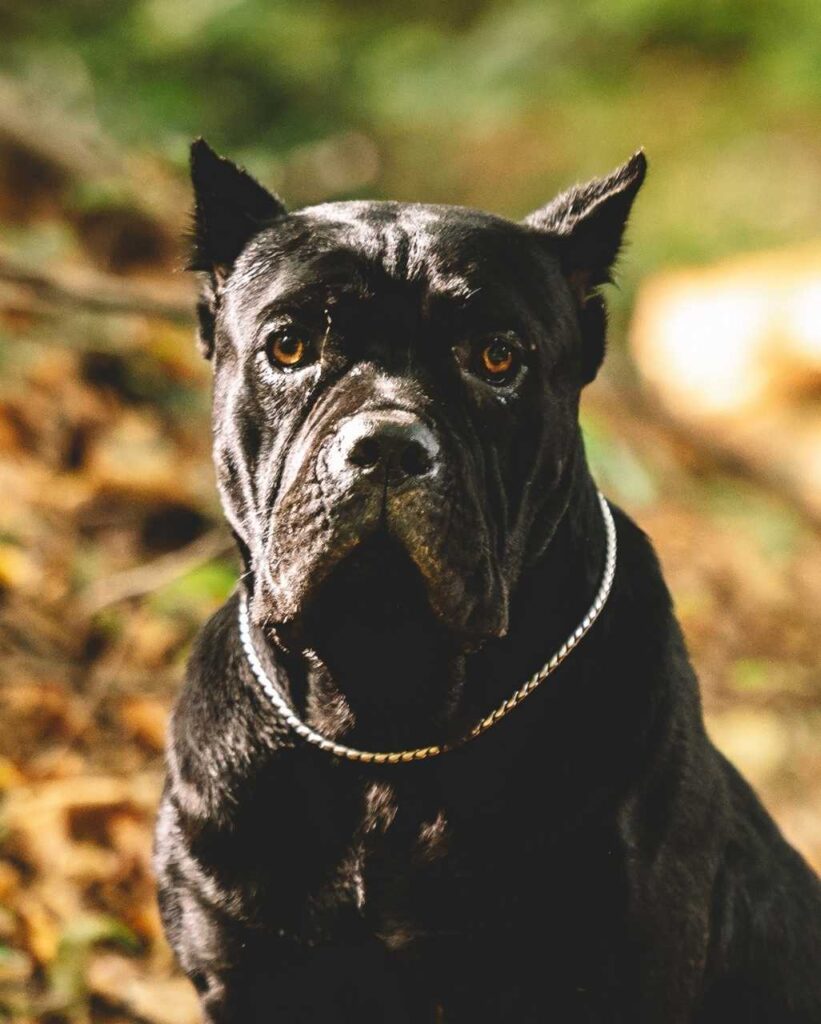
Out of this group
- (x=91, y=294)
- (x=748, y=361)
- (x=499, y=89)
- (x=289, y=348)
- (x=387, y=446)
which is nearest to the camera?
(x=387, y=446)

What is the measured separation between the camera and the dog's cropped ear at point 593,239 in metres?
2.21

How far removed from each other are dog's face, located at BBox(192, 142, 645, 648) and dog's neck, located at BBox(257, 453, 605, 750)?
77mm

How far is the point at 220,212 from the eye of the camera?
221 cm

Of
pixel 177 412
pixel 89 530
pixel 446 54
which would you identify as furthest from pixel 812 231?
pixel 89 530

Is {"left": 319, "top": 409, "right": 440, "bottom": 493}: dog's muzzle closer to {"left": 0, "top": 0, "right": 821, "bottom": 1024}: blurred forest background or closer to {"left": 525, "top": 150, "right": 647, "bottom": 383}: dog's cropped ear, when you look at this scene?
{"left": 525, "top": 150, "right": 647, "bottom": 383}: dog's cropped ear

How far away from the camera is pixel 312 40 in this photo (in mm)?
7527

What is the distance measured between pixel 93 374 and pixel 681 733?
10.2 ft

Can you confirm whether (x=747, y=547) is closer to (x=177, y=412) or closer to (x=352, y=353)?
(x=177, y=412)

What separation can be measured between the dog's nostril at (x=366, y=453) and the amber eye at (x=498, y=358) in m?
0.32

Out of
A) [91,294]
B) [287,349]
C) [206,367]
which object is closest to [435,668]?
[287,349]

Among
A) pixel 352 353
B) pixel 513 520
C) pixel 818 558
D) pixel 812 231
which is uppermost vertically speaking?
pixel 812 231

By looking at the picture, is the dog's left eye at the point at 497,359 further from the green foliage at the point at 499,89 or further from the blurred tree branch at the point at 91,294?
the green foliage at the point at 499,89

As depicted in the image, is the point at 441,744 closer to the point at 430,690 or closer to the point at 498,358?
the point at 430,690

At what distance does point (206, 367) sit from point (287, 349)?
3.02 metres
